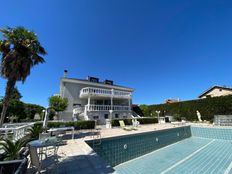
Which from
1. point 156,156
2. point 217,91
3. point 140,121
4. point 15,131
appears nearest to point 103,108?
point 140,121

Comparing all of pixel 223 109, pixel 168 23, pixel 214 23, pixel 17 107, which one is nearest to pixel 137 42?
pixel 168 23

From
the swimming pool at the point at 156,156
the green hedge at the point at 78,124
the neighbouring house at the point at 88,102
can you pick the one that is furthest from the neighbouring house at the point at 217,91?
the green hedge at the point at 78,124

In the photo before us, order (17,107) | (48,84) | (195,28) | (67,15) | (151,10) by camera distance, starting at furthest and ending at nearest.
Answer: (48,84) < (17,107) < (195,28) < (151,10) < (67,15)

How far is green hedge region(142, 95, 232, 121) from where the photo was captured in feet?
73.1

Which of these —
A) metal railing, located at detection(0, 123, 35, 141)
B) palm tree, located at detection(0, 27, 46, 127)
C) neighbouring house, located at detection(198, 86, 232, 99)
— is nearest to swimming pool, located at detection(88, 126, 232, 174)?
metal railing, located at detection(0, 123, 35, 141)

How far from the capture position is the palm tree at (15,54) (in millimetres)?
9406

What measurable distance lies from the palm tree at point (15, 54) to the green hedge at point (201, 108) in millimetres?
27806

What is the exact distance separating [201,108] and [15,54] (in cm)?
3047

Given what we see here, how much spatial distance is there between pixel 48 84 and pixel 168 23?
2906 centimetres

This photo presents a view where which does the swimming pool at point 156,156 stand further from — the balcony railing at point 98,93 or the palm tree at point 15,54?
the balcony railing at point 98,93

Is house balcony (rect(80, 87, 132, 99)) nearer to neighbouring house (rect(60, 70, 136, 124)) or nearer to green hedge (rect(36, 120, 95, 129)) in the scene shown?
neighbouring house (rect(60, 70, 136, 124))

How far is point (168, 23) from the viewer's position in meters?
15.2

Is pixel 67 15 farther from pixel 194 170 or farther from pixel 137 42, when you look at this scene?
pixel 194 170

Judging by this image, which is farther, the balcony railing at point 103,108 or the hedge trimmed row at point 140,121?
the balcony railing at point 103,108
